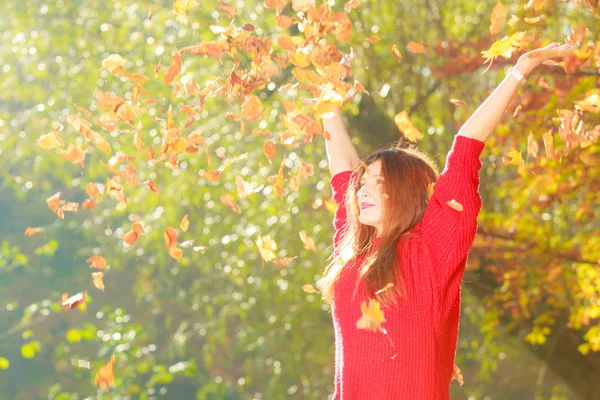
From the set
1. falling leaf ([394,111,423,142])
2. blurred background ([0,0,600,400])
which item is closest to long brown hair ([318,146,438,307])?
falling leaf ([394,111,423,142])

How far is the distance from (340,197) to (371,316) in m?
0.64

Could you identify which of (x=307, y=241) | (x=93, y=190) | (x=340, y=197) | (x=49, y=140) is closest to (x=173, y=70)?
(x=49, y=140)

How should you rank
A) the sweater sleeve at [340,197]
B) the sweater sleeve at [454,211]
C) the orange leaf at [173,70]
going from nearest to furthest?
the sweater sleeve at [454,211], the sweater sleeve at [340,197], the orange leaf at [173,70]

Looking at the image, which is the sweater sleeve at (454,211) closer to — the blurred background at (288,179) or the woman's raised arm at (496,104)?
the woman's raised arm at (496,104)

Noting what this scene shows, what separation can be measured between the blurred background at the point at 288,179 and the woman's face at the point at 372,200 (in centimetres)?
210

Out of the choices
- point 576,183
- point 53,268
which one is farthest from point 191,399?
point 576,183

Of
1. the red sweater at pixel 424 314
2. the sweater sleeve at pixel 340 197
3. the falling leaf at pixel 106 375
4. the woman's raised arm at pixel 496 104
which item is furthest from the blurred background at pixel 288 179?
the red sweater at pixel 424 314

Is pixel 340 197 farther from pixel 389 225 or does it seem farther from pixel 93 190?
pixel 93 190

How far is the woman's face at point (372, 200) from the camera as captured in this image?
2324mm

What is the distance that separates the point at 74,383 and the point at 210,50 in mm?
7226

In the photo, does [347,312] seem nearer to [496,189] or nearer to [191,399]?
[496,189]

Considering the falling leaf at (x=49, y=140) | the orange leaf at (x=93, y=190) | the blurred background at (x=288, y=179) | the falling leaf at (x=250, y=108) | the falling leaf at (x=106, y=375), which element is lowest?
the blurred background at (x=288, y=179)

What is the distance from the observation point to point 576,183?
16.1ft

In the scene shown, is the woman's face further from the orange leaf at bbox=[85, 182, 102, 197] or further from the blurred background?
the blurred background
